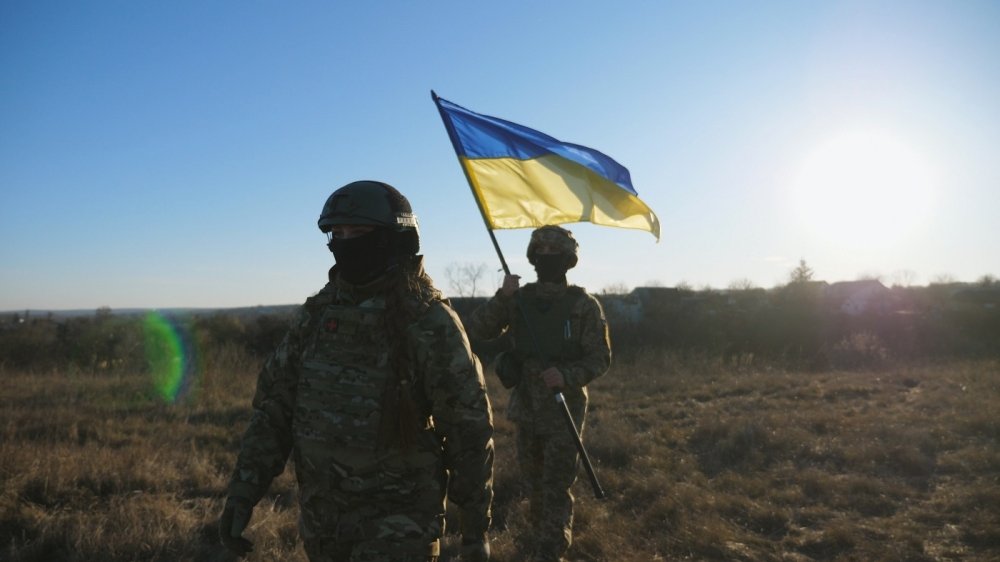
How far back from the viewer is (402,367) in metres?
2.26

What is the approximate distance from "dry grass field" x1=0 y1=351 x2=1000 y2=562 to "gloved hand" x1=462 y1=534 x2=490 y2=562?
2544mm

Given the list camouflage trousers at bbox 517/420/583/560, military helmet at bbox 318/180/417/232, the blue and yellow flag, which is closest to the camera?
military helmet at bbox 318/180/417/232

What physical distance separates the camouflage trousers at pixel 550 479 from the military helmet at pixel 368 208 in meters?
2.18

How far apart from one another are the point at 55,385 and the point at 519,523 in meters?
9.15

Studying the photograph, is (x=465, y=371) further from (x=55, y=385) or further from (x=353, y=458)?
(x=55, y=385)

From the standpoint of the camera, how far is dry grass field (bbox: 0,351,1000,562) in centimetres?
456

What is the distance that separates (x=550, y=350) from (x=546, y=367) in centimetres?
17

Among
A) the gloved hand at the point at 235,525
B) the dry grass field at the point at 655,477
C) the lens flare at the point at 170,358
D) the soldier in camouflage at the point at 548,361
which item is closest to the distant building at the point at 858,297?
the dry grass field at the point at 655,477

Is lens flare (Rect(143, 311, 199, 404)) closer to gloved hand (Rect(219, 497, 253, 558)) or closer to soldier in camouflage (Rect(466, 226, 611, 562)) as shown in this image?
soldier in camouflage (Rect(466, 226, 611, 562))

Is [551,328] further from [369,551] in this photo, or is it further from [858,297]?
[858,297]

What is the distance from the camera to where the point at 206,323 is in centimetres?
Answer: 2186

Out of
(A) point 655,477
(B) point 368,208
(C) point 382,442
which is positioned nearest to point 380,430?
(C) point 382,442

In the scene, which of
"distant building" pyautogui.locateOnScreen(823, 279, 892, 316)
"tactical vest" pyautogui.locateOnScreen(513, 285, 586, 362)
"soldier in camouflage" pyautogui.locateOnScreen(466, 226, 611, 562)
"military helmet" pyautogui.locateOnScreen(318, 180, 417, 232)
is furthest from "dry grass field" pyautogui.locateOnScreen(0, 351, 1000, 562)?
"distant building" pyautogui.locateOnScreen(823, 279, 892, 316)

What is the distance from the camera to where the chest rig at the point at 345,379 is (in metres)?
2.23
